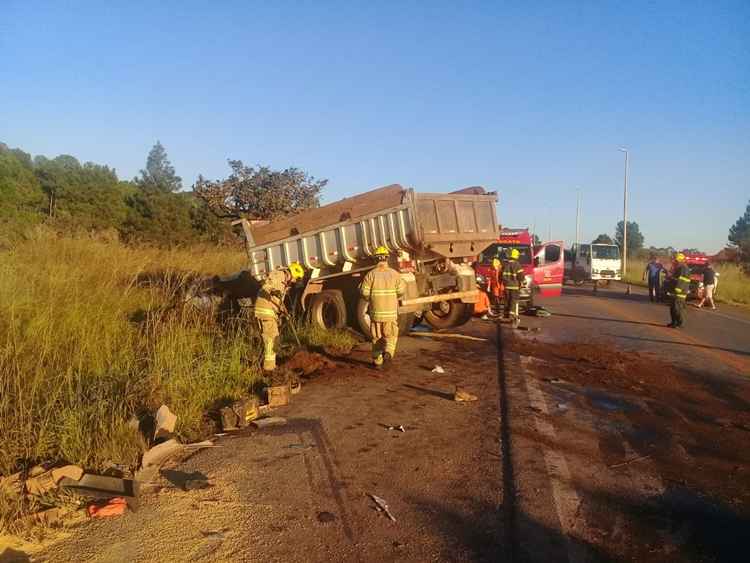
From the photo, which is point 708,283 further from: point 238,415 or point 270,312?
point 238,415

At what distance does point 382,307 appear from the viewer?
7.62m

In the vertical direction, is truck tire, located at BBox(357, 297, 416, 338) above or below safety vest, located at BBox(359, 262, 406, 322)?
below

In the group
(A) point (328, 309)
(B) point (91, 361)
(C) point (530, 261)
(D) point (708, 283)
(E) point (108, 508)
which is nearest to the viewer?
(E) point (108, 508)

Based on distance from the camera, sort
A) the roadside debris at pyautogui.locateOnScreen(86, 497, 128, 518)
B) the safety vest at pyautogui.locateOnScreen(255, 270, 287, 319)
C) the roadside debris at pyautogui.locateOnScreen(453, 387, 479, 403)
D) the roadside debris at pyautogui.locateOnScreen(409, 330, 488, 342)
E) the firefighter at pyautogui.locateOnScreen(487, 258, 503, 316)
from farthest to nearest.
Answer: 1. the firefighter at pyautogui.locateOnScreen(487, 258, 503, 316)
2. the roadside debris at pyautogui.locateOnScreen(409, 330, 488, 342)
3. the safety vest at pyautogui.locateOnScreen(255, 270, 287, 319)
4. the roadside debris at pyautogui.locateOnScreen(453, 387, 479, 403)
5. the roadside debris at pyautogui.locateOnScreen(86, 497, 128, 518)

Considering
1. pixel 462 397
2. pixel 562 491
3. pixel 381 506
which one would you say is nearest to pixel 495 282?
Answer: pixel 462 397

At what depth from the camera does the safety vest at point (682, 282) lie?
11.8 metres

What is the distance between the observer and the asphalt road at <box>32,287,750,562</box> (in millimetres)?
3088

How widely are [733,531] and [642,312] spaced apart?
14.1 metres

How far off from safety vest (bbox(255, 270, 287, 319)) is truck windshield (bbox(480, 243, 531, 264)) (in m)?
8.62

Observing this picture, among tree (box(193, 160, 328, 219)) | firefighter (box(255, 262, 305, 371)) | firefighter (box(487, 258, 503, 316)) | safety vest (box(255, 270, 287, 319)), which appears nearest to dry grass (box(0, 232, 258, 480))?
firefighter (box(255, 262, 305, 371))

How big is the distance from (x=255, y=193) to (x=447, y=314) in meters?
14.5

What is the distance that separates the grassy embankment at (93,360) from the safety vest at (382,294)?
5.45 ft

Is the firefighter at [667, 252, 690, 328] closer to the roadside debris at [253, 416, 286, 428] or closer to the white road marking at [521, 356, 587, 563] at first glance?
the white road marking at [521, 356, 587, 563]

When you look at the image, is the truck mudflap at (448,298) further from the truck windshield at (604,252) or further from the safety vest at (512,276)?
the truck windshield at (604,252)
